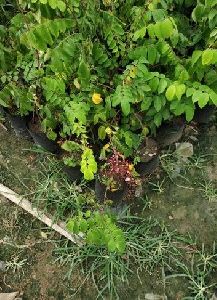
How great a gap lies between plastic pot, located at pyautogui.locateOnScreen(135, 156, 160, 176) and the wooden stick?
2.18ft

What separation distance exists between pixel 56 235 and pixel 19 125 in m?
0.90

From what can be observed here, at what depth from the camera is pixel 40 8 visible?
7.29ft

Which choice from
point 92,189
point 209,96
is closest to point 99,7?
point 209,96

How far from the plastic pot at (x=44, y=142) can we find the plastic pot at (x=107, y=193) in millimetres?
487

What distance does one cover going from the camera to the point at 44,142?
325 centimetres

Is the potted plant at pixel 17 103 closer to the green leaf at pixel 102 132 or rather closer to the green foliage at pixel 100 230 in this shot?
the green leaf at pixel 102 132

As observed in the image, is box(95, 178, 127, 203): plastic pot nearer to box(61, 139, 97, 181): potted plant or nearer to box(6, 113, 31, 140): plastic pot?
box(61, 139, 97, 181): potted plant

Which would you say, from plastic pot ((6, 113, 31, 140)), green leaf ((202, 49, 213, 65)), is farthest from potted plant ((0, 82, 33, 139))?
green leaf ((202, 49, 213, 65))

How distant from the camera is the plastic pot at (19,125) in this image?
3.27 m

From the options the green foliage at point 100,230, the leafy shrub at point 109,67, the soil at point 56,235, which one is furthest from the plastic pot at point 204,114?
the green foliage at point 100,230

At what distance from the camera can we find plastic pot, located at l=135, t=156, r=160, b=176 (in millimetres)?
3080

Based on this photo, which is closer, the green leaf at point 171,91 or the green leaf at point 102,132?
the green leaf at point 171,91

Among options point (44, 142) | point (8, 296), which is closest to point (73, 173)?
point (44, 142)

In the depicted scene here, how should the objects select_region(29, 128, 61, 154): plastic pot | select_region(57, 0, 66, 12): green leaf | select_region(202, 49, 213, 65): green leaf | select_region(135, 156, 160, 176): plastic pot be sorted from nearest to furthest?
1. select_region(57, 0, 66, 12): green leaf
2. select_region(202, 49, 213, 65): green leaf
3. select_region(135, 156, 160, 176): plastic pot
4. select_region(29, 128, 61, 154): plastic pot
